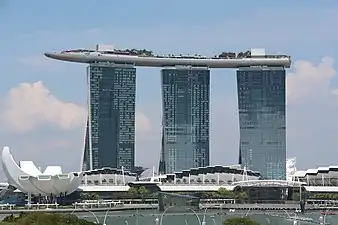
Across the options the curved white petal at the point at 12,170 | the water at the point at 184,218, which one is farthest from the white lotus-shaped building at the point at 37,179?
the water at the point at 184,218

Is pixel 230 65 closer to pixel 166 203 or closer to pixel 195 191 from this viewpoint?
pixel 195 191

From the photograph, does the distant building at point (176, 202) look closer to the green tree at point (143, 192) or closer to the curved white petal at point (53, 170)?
the green tree at point (143, 192)

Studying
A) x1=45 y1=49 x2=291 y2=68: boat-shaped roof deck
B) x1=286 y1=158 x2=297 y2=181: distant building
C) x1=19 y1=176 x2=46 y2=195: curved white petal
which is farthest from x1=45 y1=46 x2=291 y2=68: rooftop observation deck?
x1=19 y1=176 x2=46 y2=195: curved white petal

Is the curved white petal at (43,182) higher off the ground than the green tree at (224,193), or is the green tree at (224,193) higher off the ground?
the curved white petal at (43,182)

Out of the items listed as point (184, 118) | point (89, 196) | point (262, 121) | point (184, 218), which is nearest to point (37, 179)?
point (89, 196)

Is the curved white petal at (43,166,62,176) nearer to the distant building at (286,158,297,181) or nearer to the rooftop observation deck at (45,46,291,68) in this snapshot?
the rooftop observation deck at (45,46,291,68)

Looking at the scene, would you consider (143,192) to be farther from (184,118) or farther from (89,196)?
(184,118)

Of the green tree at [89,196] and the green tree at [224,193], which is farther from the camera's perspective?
the green tree at [224,193]
